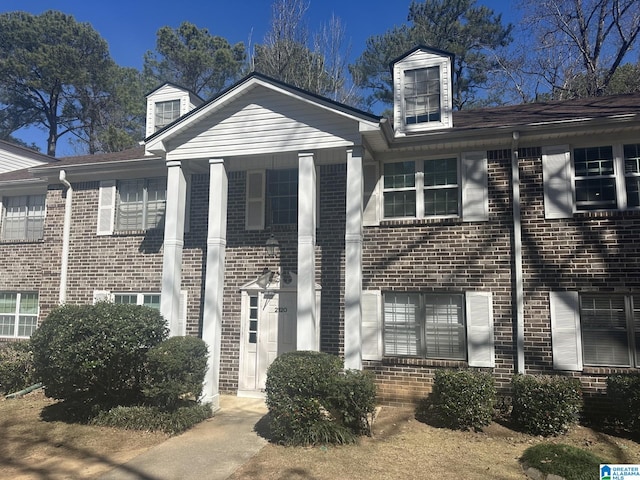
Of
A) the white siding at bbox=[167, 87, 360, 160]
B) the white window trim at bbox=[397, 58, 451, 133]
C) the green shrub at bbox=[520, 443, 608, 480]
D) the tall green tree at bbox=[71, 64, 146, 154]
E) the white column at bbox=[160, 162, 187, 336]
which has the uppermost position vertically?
the tall green tree at bbox=[71, 64, 146, 154]

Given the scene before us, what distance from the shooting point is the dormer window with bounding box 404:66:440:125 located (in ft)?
32.1

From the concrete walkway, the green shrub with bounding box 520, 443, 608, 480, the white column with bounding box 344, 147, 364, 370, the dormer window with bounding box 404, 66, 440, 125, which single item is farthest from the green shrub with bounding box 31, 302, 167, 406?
the dormer window with bounding box 404, 66, 440, 125

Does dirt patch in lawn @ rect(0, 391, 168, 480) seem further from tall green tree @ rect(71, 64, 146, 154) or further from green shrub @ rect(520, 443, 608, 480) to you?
tall green tree @ rect(71, 64, 146, 154)

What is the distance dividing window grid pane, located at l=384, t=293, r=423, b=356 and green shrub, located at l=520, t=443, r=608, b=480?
294cm

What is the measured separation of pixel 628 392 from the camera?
23.0 ft

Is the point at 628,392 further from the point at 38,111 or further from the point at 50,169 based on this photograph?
the point at 38,111

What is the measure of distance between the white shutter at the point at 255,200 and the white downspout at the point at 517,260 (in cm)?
506

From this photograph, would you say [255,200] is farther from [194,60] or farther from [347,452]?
[194,60]

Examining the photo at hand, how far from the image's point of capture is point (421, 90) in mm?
9906

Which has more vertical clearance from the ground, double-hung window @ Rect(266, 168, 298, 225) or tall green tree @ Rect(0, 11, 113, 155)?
tall green tree @ Rect(0, 11, 113, 155)

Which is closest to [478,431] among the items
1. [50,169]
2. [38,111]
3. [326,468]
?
[326,468]

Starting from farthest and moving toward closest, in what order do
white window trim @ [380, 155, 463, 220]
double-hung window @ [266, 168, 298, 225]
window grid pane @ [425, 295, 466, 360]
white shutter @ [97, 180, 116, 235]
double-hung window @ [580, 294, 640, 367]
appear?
white shutter @ [97, 180, 116, 235] < double-hung window @ [266, 168, 298, 225] < white window trim @ [380, 155, 463, 220] < window grid pane @ [425, 295, 466, 360] < double-hung window @ [580, 294, 640, 367]

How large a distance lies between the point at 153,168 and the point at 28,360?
4924 mm

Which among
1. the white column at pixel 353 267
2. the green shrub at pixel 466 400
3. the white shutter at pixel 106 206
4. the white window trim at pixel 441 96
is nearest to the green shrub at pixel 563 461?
the green shrub at pixel 466 400
